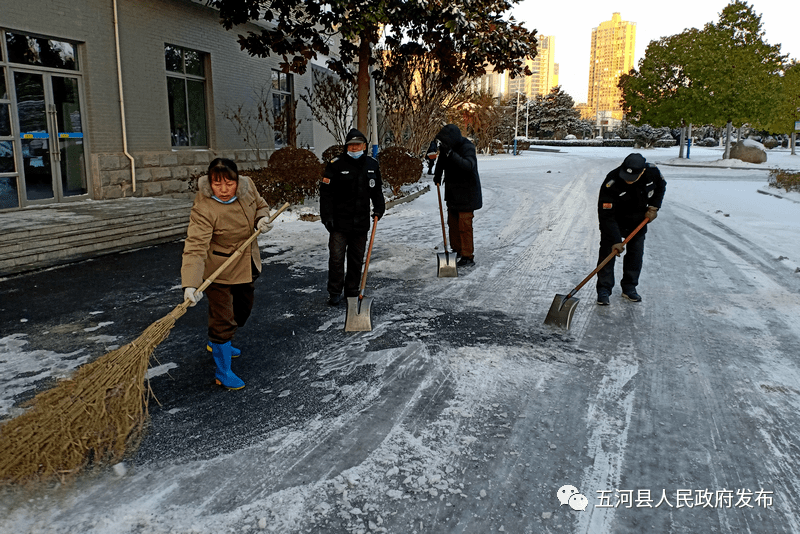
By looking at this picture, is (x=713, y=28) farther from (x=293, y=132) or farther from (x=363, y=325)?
(x=363, y=325)

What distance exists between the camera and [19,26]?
9188 millimetres

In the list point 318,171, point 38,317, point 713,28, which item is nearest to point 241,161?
point 318,171

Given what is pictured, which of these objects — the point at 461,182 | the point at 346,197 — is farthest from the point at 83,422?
the point at 461,182

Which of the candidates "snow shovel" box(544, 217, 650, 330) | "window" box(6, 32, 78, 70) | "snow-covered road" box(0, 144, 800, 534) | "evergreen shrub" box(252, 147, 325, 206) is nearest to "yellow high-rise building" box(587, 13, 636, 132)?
"evergreen shrub" box(252, 147, 325, 206)

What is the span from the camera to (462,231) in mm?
7594

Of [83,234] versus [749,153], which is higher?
[749,153]

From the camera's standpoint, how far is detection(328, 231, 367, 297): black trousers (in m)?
5.95

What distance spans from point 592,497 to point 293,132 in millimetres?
14782

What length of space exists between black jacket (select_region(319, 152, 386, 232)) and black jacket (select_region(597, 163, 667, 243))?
2344mm

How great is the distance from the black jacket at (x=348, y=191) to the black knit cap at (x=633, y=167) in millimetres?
2425

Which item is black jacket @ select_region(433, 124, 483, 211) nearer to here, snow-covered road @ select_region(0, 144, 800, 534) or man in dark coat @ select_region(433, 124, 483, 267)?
man in dark coat @ select_region(433, 124, 483, 267)

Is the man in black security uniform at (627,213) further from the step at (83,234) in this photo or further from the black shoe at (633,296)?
the step at (83,234)

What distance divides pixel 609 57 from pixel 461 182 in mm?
197097

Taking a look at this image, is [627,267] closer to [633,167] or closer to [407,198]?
[633,167]
